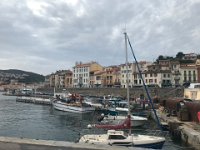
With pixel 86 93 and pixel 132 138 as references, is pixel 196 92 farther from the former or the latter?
pixel 86 93

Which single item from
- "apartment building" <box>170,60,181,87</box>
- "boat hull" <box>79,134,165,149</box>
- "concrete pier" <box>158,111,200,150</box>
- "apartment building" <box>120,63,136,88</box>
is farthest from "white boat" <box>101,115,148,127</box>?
"apartment building" <box>120,63,136,88</box>

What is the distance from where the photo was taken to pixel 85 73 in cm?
19000

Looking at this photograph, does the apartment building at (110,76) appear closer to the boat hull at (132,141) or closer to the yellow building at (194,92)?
the yellow building at (194,92)

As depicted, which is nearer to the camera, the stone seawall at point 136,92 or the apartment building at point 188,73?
the stone seawall at point 136,92

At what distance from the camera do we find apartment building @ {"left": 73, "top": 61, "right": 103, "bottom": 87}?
→ 616 feet

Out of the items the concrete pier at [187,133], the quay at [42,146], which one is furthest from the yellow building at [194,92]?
the quay at [42,146]

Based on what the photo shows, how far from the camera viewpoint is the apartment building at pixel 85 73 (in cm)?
18785

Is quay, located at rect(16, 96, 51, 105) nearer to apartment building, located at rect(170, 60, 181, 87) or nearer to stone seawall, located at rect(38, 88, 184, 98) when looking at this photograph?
stone seawall, located at rect(38, 88, 184, 98)

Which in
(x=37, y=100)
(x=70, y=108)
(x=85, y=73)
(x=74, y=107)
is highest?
(x=85, y=73)

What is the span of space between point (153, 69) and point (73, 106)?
7804 cm

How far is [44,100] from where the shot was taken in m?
121

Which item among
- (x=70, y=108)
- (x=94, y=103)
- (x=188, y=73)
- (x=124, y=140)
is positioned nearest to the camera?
(x=124, y=140)

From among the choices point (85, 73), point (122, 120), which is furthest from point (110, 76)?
point (122, 120)

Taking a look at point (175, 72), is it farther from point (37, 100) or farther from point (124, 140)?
point (124, 140)
